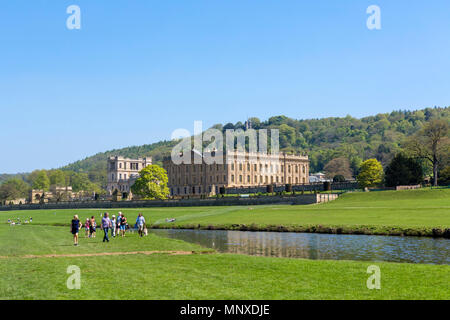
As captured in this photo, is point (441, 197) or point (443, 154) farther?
point (443, 154)

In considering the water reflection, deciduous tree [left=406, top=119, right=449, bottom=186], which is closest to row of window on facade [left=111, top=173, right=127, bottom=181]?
deciduous tree [left=406, top=119, right=449, bottom=186]

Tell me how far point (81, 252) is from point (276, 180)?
12046 cm

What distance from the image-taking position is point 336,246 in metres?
27.7

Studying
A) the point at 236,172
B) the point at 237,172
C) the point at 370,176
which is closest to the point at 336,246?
the point at 370,176

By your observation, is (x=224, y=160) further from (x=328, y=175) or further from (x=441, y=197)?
(x=441, y=197)

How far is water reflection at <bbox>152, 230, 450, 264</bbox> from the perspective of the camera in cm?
2302

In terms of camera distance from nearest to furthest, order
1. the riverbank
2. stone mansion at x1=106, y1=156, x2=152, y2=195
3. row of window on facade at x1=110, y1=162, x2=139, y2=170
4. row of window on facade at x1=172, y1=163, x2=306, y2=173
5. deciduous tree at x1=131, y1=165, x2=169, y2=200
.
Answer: the riverbank, deciduous tree at x1=131, y1=165, x2=169, y2=200, row of window on facade at x1=172, y1=163, x2=306, y2=173, stone mansion at x1=106, y1=156, x2=152, y2=195, row of window on facade at x1=110, y1=162, x2=139, y2=170

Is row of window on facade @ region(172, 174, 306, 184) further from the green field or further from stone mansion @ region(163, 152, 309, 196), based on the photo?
the green field

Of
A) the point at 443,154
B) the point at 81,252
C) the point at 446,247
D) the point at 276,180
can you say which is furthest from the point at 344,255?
the point at 276,180

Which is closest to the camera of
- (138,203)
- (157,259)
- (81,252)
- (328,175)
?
A: (157,259)

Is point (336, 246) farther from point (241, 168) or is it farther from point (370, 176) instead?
point (241, 168)

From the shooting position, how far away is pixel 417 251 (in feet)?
80.5

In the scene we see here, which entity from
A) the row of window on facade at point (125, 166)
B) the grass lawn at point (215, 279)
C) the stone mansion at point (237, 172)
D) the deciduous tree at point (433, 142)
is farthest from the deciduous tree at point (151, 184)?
the grass lawn at point (215, 279)

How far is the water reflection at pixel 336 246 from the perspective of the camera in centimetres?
2302
